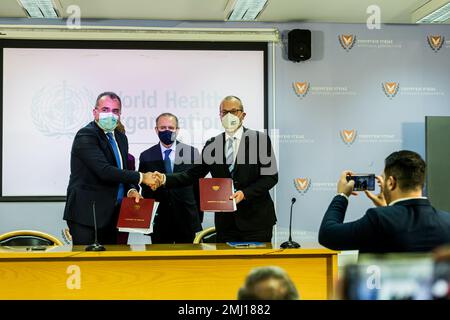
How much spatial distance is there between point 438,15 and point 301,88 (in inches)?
58.5

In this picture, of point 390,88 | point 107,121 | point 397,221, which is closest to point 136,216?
point 107,121

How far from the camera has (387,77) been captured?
219 inches

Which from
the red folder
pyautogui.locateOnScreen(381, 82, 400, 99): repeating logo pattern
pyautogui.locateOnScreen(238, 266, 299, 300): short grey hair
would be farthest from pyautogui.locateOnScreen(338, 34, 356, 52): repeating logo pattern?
pyautogui.locateOnScreen(238, 266, 299, 300): short grey hair

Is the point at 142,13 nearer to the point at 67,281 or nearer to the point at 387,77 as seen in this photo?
the point at 387,77

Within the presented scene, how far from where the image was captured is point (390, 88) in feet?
18.3

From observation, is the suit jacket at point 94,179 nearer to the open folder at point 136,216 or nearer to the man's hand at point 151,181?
the man's hand at point 151,181

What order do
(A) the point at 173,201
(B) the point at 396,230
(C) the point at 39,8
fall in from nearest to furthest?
(B) the point at 396,230 → (A) the point at 173,201 → (C) the point at 39,8

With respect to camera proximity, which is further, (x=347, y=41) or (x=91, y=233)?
(x=347, y=41)

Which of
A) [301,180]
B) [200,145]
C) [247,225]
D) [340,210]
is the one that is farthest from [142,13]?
[340,210]

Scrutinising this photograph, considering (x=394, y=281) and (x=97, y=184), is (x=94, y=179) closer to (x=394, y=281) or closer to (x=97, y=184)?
(x=97, y=184)

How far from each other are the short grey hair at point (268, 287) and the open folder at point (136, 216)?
2.54 meters

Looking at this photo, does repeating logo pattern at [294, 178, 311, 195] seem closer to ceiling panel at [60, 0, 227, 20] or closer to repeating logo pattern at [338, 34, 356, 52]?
repeating logo pattern at [338, 34, 356, 52]

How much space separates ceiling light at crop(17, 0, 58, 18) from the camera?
15.5ft
